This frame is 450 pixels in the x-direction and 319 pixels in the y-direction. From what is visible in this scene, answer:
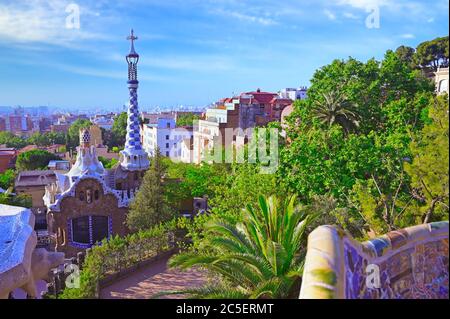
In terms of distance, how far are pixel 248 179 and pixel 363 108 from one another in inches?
243

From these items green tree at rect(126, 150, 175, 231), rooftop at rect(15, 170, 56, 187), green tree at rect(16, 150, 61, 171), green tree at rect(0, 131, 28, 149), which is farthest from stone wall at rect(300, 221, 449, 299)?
green tree at rect(0, 131, 28, 149)

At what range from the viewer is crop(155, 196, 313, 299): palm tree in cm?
691

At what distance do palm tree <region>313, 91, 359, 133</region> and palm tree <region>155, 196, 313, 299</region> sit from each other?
25.9 feet

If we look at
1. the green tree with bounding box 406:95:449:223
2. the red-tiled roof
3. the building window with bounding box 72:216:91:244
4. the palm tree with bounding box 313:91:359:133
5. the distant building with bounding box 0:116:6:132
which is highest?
the red-tiled roof

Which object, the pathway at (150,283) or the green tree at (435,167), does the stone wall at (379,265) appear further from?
the pathway at (150,283)

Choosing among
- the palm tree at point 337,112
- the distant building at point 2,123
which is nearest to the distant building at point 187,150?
the palm tree at point 337,112

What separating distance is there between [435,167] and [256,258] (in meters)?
3.35

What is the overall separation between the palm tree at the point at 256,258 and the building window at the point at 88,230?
39.1ft

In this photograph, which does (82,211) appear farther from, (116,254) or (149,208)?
(116,254)

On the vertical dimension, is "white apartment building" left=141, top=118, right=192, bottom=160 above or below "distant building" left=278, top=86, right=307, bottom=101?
below

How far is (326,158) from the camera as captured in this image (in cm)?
1302

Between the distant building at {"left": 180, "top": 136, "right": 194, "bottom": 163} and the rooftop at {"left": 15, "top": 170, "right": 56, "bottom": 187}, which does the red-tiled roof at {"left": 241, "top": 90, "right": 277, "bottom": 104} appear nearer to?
the distant building at {"left": 180, "top": 136, "right": 194, "bottom": 163}

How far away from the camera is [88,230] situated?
62.1 feet
